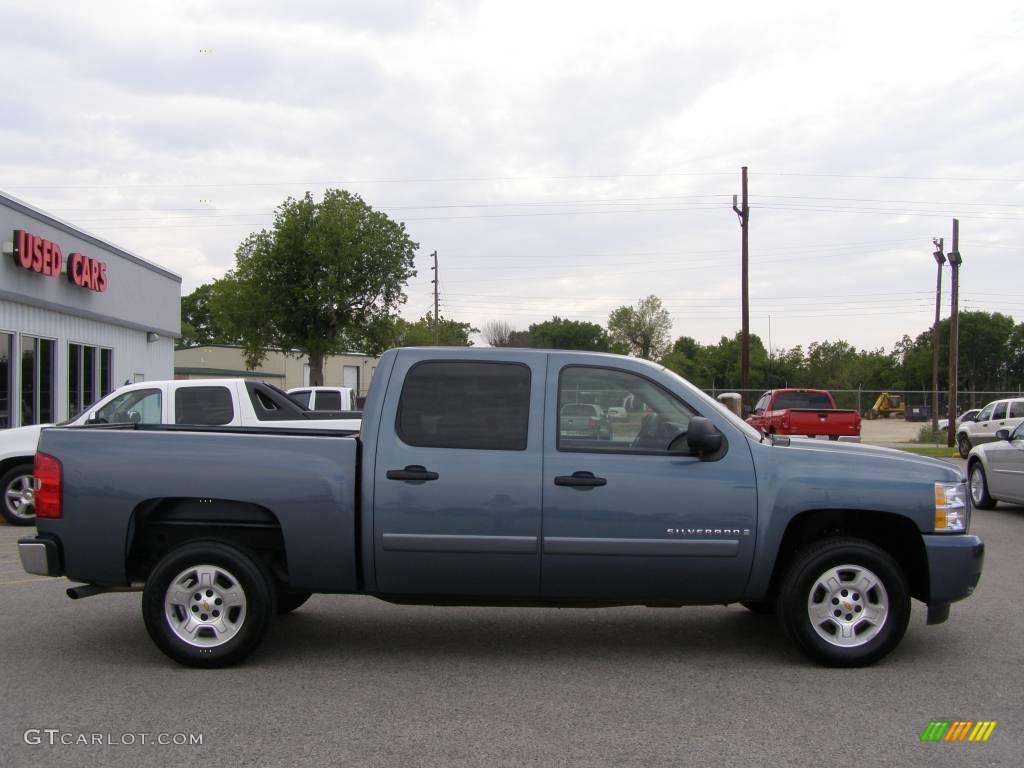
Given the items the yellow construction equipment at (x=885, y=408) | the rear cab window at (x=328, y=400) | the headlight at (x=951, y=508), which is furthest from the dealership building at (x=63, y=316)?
the yellow construction equipment at (x=885, y=408)

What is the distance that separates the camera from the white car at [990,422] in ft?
80.1

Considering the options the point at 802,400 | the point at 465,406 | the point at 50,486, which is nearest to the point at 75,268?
the point at 50,486

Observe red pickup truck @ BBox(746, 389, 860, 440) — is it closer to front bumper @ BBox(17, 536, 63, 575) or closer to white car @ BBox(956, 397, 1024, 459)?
white car @ BBox(956, 397, 1024, 459)

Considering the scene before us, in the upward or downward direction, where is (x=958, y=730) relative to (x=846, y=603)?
downward

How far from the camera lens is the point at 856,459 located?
19.0ft

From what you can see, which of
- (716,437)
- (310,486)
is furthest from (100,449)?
(716,437)

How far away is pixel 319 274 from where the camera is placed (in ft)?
145

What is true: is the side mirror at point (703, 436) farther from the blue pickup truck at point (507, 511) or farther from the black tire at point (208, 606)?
the black tire at point (208, 606)

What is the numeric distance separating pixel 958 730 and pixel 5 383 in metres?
19.2

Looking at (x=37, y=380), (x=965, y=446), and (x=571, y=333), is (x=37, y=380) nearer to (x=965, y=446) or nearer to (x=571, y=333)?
(x=965, y=446)

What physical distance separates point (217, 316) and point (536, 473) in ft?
148

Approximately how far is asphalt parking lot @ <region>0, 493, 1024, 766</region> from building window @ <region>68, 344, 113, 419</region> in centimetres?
1683

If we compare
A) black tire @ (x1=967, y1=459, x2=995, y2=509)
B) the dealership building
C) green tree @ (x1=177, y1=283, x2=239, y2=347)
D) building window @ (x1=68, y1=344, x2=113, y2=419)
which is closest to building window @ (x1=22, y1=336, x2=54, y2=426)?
the dealership building

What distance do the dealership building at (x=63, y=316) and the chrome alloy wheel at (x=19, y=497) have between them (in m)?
7.84
